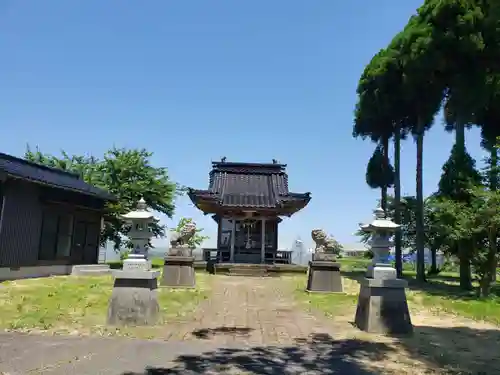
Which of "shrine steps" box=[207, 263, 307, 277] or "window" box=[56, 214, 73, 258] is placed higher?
"window" box=[56, 214, 73, 258]

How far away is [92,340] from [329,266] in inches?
348

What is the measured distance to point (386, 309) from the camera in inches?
304

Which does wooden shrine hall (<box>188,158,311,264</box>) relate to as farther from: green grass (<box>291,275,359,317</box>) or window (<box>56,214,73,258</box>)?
green grass (<box>291,275,359,317</box>)

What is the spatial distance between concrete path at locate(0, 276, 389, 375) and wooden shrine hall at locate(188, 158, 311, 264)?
12223mm

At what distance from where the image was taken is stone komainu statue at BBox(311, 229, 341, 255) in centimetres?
1363

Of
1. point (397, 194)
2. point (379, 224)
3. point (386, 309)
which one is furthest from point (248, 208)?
point (386, 309)

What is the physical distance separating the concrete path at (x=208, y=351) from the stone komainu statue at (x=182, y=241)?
5.75 metres

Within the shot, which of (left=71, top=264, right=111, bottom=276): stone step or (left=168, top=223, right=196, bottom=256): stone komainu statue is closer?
(left=168, top=223, right=196, bottom=256): stone komainu statue

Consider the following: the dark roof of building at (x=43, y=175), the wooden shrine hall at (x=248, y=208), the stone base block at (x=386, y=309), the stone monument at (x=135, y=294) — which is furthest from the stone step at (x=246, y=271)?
the stone base block at (x=386, y=309)

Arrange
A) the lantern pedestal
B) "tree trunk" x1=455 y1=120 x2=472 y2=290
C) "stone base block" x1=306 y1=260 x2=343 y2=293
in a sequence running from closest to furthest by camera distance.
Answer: the lantern pedestal → "stone base block" x1=306 y1=260 x2=343 y2=293 → "tree trunk" x1=455 y1=120 x2=472 y2=290

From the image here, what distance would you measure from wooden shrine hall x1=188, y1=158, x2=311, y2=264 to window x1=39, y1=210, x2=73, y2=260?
234 inches

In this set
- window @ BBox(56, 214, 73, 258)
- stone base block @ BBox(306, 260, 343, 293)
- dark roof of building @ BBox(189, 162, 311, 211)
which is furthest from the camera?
dark roof of building @ BBox(189, 162, 311, 211)

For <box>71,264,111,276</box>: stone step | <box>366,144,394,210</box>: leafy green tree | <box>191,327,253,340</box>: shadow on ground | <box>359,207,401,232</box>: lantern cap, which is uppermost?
<box>366,144,394,210</box>: leafy green tree

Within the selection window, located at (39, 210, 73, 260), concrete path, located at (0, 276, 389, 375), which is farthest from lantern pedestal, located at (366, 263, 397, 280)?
window, located at (39, 210, 73, 260)
